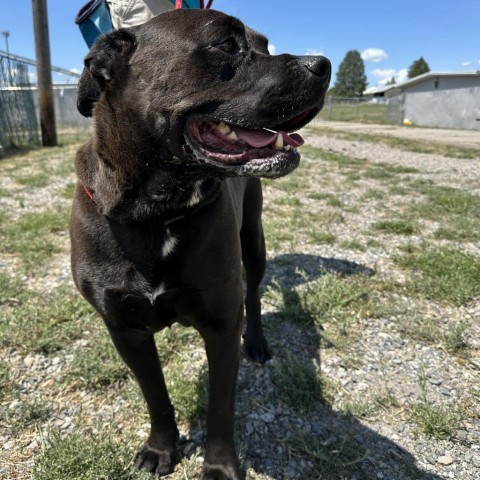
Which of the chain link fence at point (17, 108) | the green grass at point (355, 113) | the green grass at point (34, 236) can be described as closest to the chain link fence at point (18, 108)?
the chain link fence at point (17, 108)

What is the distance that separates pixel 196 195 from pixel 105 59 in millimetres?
672

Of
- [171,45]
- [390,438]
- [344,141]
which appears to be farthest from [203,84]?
[344,141]

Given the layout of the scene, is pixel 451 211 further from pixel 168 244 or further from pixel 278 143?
pixel 168 244

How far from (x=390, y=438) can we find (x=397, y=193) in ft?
17.3

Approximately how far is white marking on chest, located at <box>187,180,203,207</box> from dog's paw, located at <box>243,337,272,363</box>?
1.31 metres

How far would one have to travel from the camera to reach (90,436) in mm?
2129

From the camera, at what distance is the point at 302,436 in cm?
214

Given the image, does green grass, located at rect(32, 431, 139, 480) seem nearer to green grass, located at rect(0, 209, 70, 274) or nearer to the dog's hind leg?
the dog's hind leg

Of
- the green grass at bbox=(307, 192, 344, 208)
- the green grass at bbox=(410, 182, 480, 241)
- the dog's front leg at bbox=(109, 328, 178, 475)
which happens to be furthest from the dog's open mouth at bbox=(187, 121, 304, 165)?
the green grass at bbox=(307, 192, 344, 208)

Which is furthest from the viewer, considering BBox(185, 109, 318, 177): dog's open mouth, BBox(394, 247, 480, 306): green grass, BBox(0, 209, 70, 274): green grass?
BBox(0, 209, 70, 274): green grass

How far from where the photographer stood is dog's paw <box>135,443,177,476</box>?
2021mm

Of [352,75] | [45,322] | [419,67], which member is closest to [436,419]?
[45,322]

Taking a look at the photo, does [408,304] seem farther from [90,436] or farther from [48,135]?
[48,135]

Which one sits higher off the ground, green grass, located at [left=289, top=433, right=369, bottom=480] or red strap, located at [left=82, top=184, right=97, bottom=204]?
red strap, located at [left=82, top=184, right=97, bottom=204]
